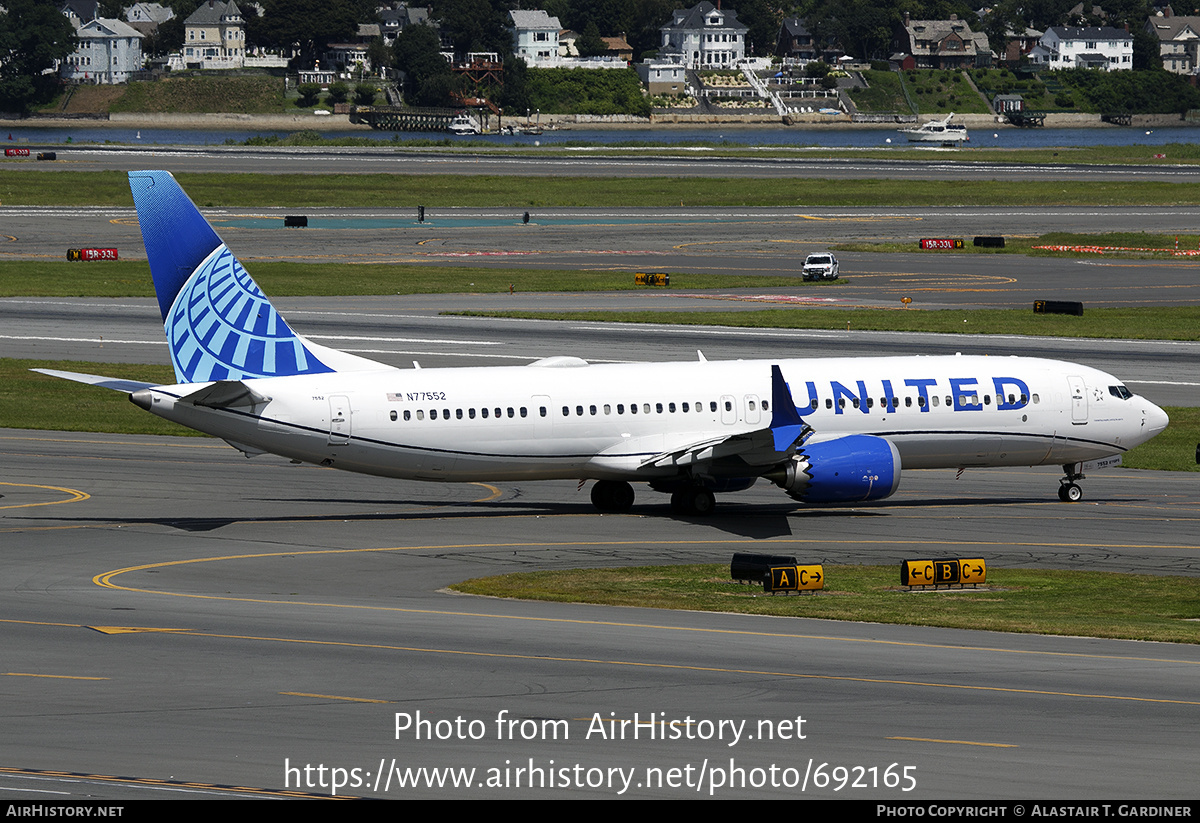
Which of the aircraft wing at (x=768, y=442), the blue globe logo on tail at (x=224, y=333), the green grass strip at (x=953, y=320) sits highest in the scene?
the blue globe logo on tail at (x=224, y=333)

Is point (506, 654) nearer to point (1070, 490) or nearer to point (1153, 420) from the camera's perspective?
point (1070, 490)

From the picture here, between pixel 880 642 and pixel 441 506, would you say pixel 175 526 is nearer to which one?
pixel 441 506

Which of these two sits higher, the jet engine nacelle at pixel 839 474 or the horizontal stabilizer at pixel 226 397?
the horizontal stabilizer at pixel 226 397

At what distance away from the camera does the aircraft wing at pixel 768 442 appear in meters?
A: 44.8

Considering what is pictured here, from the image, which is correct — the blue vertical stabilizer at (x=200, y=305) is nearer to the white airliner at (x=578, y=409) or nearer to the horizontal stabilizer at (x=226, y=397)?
the white airliner at (x=578, y=409)

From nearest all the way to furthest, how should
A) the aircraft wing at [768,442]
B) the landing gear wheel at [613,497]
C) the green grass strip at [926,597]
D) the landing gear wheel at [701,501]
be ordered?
the green grass strip at [926,597]
the aircraft wing at [768,442]
the landing gear wheel at [701,501]
the landing gear wheel at [613,497]

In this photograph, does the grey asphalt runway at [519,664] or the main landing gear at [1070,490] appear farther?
the main landing gear at [1070,490]

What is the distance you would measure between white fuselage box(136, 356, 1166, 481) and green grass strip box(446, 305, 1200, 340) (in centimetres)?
3426

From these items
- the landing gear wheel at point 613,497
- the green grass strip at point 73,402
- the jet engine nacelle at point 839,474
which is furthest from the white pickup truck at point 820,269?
the jet engine nacelle at point 839,474

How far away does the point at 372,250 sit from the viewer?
423 ft

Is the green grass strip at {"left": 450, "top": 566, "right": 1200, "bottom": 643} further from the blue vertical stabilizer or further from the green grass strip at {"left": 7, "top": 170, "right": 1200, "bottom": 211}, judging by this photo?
the green grass strip at {"left": 7, "top": 170, "right": 1200, "bottom": 211}

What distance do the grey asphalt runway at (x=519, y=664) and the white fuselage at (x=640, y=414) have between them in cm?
187

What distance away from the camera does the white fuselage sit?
1761 inches

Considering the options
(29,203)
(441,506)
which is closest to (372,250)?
(29,203)
